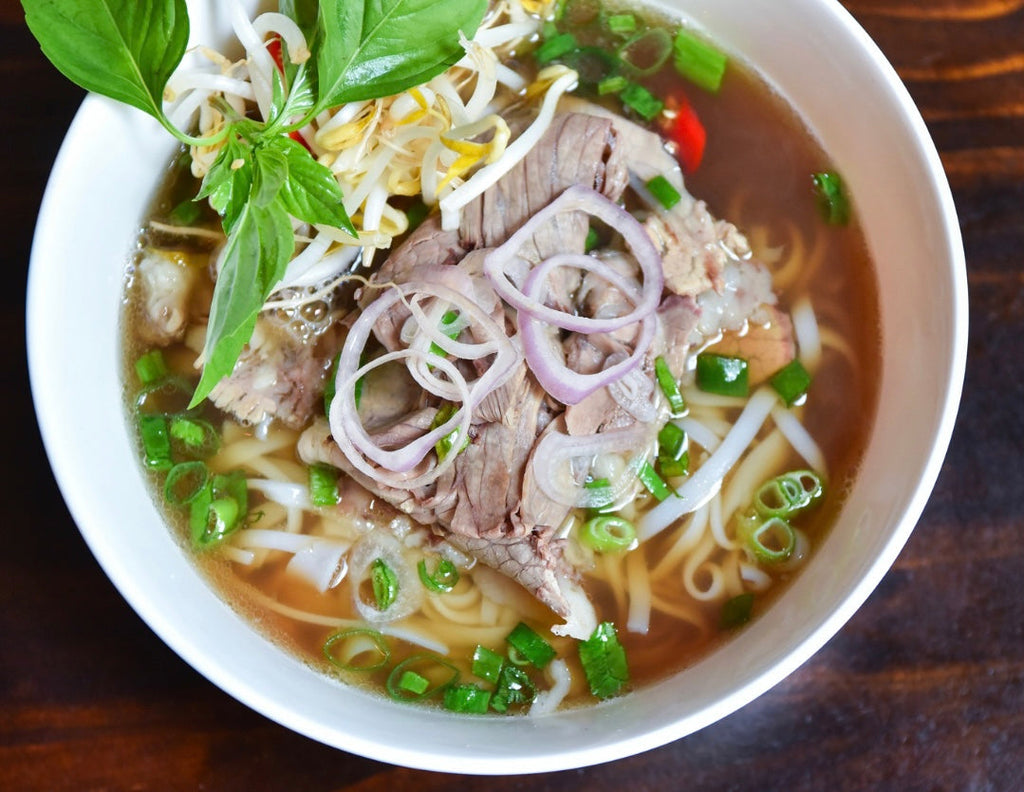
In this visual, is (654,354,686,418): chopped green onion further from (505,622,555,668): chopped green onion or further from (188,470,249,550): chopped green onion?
(188,470,249,550): chopped green onion

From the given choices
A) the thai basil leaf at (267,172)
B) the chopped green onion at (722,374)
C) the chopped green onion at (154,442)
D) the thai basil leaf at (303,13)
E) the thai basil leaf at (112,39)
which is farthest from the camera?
the chopped green onion at (722,374)

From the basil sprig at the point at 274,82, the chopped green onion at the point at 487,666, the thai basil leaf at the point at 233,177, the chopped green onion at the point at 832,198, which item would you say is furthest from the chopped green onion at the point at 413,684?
the chopped green onion at the point at 832,198

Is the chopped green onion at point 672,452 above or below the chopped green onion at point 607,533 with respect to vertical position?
above

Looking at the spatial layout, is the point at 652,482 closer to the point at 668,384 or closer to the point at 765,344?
the point at 668,384

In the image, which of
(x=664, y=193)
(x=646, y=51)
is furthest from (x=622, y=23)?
(x=664, y=193)

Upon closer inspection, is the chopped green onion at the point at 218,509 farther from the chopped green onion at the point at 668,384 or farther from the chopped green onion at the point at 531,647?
the chopped green onion at the point at 668,384
